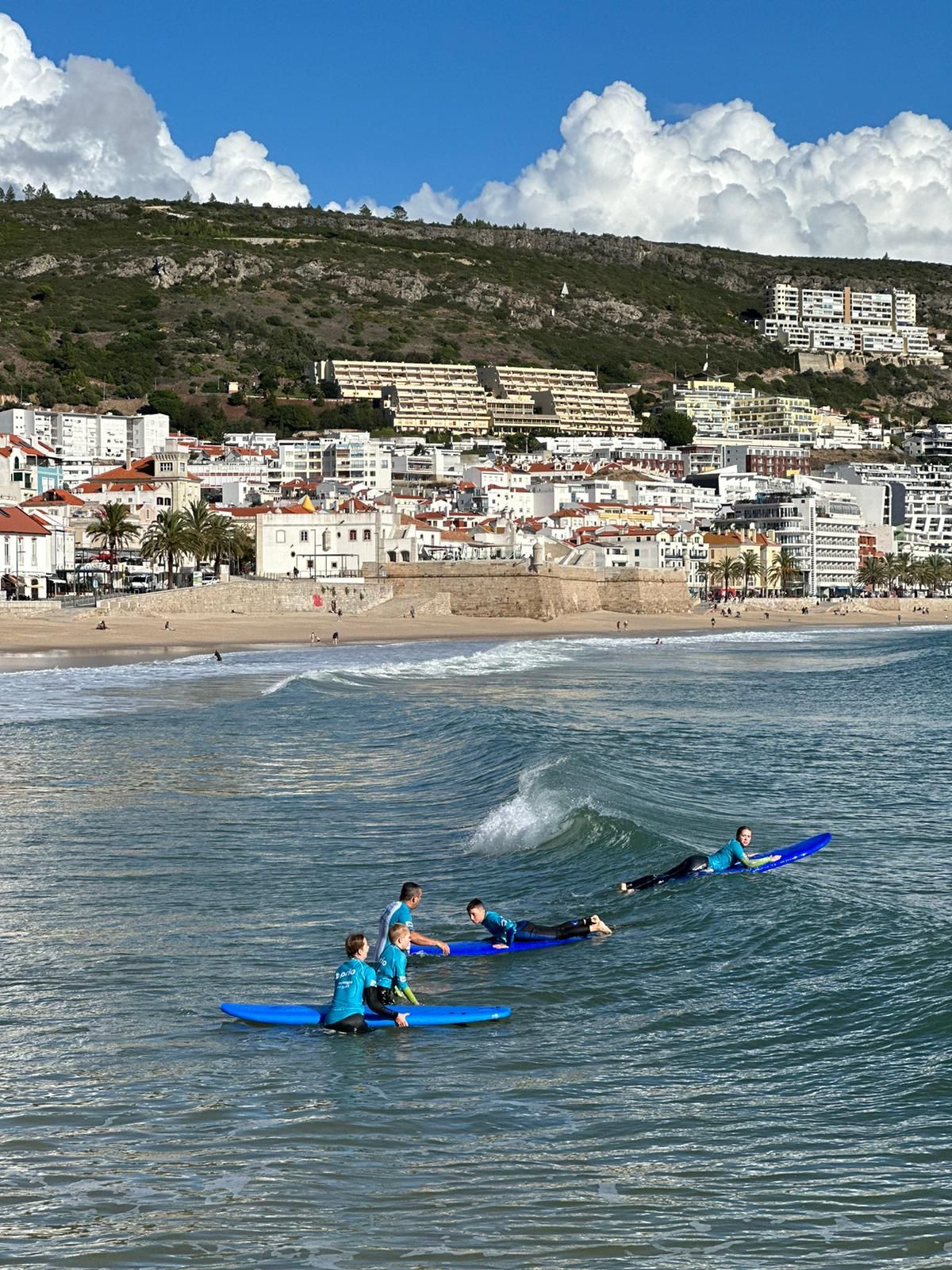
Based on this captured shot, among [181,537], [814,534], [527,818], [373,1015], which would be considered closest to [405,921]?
[373,1015]

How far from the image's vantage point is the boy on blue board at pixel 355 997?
1017cm

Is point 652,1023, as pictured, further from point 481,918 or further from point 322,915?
point 322,915

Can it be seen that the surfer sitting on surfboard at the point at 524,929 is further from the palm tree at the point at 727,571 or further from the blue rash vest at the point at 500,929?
the palm tree at the point at 727,571

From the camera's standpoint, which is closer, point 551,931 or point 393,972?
point 393,972

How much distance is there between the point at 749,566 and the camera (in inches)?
4855

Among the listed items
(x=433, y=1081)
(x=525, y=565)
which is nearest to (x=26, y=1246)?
(x=433, y=1081)

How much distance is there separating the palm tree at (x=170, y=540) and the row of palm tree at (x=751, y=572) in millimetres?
50625

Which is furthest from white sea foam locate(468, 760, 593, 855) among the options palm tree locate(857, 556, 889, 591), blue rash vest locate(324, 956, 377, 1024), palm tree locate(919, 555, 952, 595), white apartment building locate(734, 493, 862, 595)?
palm tree locate(919, 555, 952, 595)

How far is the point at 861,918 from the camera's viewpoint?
12.9 meters

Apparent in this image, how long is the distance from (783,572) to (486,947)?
120053 millimetres

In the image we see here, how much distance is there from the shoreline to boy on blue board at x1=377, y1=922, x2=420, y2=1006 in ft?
127

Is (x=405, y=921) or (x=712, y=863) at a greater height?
(x=405, y=921)

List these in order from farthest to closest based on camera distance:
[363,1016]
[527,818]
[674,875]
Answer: [527,818] < [674,875] < [363,1016]

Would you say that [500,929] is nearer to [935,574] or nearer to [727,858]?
[727,858]
